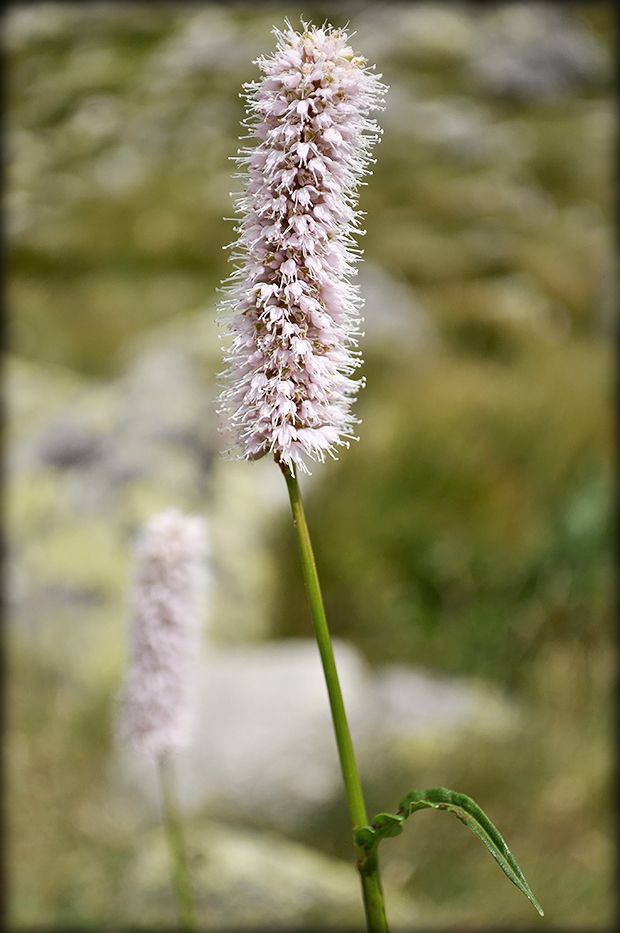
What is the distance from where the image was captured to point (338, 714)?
1.05 meters

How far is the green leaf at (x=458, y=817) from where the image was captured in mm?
943

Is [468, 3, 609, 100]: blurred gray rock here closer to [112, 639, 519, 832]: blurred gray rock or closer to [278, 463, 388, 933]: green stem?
[112, 639, 519, 832]: blurred gray rock

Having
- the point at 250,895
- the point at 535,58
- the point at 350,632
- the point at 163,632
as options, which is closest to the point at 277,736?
the point at 250,895

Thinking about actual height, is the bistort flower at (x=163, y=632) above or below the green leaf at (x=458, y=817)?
above

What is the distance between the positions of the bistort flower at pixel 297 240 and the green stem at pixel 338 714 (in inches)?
4.3

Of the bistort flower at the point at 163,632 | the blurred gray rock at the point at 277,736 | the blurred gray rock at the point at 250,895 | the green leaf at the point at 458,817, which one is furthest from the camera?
the blurred gray rock at the point at 277,736

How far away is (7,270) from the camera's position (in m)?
16.5

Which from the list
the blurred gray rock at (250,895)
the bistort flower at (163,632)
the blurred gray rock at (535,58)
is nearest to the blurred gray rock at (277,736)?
the blurred gray rock at (250,895)

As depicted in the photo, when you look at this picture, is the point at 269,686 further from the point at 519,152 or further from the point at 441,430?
the point at 519,152

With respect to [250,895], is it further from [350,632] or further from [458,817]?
[458,817]

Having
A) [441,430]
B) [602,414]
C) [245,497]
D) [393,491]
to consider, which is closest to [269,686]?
[245,497]

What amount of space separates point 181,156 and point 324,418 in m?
21.9

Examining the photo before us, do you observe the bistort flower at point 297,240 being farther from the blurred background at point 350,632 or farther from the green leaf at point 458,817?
the blurred background at point 350,632

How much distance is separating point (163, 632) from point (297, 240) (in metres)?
1.40
